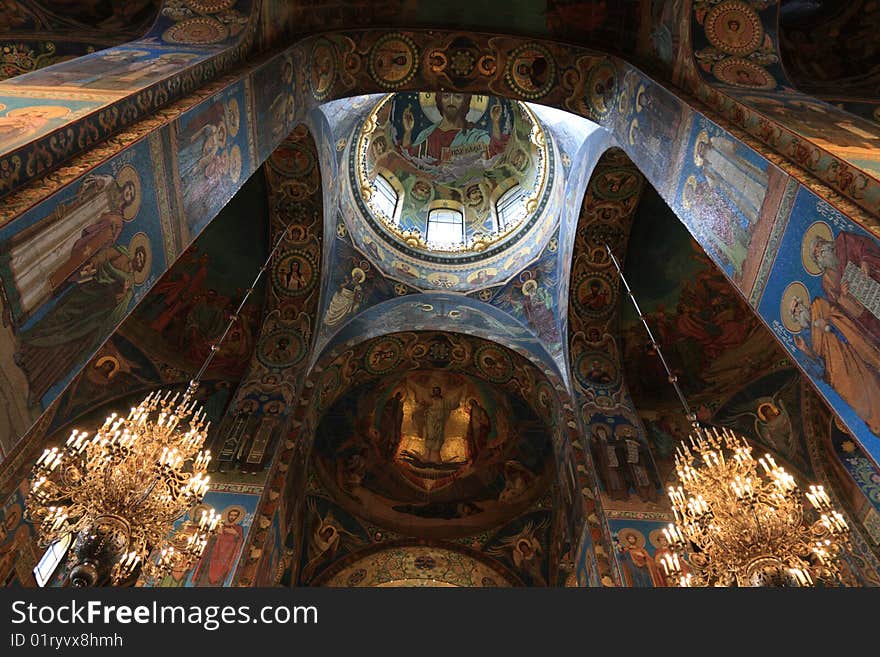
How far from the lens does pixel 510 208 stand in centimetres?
1282

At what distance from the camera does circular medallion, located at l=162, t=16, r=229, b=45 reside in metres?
6.21

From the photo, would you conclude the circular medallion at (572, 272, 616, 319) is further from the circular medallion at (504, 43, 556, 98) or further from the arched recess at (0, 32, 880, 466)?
the circular medallion at (504, 43, 556, 98)

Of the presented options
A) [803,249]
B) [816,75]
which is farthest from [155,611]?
[816,75]

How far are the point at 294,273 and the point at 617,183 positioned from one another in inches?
222

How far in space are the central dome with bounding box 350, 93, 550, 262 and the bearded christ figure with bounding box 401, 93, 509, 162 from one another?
2cm

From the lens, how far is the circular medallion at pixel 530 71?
26.4 feet

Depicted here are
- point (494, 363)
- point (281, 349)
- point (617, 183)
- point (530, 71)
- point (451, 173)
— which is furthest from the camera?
point (451, 173)

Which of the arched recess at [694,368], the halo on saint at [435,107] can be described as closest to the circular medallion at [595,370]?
the arched recess at [694,368]

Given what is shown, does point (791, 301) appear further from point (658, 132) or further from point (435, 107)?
point (435, 107)

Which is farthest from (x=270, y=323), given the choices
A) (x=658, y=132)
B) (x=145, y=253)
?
(x=658, y=132)

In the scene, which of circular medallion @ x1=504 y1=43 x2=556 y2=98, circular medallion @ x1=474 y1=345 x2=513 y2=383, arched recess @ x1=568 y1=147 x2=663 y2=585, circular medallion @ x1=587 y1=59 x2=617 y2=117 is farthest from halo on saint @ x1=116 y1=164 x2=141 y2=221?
circular medallion @ x1=474 y1=345 x2=513 y2=383

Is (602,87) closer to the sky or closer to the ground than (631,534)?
closer to the sky

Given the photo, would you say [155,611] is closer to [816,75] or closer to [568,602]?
[568,602]

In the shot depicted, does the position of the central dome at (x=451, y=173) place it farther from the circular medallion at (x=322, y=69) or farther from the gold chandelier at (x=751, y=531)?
the gold chandelier at (x=751, y=531)
